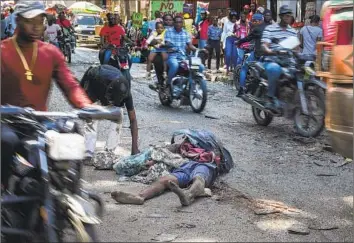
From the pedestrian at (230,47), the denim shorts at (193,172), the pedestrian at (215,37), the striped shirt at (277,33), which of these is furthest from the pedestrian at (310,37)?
the denim shorts at (193,172)

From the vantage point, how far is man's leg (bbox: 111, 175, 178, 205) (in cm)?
555

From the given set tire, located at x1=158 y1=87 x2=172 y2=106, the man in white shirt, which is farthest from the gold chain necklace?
the man in white shirt

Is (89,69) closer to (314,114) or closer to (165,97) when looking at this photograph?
(314,114)

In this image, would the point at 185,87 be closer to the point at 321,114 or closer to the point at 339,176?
the point at 321,114

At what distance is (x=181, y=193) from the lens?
18.0ft

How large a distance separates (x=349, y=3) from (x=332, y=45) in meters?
0.37

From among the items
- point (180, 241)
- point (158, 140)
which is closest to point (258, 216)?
point (180, 241)

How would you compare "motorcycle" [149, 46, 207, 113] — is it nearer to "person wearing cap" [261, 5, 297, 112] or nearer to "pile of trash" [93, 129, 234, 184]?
"person wearing cap" [261, 5, 297, 112]

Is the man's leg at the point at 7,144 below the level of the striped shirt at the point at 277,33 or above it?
below

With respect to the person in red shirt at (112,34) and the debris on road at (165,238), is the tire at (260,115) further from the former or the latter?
the debris on road at (165,238)

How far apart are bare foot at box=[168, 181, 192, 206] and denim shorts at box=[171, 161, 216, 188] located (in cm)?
38

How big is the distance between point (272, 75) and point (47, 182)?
21.1ft

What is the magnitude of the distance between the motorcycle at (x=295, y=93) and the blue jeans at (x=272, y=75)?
0.06m

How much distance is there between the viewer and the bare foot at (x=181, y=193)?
5469mm
